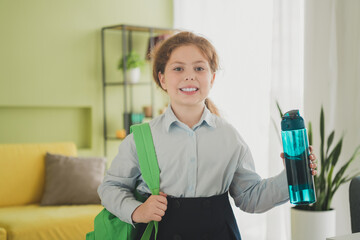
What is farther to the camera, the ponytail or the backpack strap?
the ponytail

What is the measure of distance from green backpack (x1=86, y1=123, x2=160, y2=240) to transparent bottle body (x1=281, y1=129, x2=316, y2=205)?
43cm

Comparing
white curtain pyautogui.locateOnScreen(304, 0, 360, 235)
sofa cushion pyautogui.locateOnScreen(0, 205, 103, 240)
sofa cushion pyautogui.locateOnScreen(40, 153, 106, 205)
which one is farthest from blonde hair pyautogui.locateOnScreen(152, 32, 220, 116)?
sofa cushion pyautogui.locateOnScreen(40, 153, 106, 205)

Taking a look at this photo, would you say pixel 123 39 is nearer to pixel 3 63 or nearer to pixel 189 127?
pixel 3 63

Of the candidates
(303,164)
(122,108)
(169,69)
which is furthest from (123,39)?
(303,164)

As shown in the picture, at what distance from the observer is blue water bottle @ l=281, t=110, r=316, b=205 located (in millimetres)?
1375

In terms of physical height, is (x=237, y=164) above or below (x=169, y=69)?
below

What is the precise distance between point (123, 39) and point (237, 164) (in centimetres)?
299

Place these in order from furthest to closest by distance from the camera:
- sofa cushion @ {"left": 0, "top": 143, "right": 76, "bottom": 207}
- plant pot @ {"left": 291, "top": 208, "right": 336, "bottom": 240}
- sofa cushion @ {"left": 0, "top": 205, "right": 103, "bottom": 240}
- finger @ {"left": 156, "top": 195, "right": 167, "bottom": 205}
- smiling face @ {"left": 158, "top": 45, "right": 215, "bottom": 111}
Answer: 1. sofa cushion @ {"left": 0, "top": 143, "right": 76, "bottom": 207}
2. sofa cushion @ {"left": 0, "top": 205, "right": 103, "bottom": 240}
3. plant pot @ {"left": 291, "top": 208, "right": 336, "bottom": 240}
4. smiling face @ {"left": 158, "top": 45, "right": 215, "bottom": 111}
5. finger @ {"left": 156, "top": 195, "right": 167, "bottom": 205}

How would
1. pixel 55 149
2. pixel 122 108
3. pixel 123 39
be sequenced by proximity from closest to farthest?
pixel 55 149
pixel 123 39
pixel 122 108

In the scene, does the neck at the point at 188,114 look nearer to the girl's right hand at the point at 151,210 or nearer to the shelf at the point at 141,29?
the girl's right hand at the point at 151,210

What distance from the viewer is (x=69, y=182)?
3570 millimetres

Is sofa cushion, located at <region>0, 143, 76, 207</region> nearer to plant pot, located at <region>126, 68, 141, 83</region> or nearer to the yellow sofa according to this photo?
the yellow sofa

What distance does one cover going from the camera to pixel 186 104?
1.66 metres

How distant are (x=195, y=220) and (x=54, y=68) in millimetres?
3083
